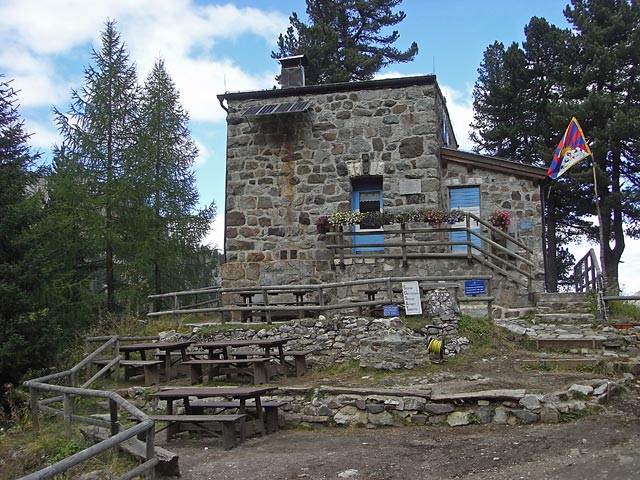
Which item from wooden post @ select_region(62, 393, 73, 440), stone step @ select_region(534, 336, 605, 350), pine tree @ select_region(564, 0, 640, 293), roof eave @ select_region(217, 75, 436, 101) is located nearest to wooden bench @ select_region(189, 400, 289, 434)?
wooden post @ select_region(62, 393, 73, 440)

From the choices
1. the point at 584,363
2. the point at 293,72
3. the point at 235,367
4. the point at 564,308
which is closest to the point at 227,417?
the point at 235,367

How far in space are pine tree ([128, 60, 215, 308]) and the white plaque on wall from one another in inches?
284

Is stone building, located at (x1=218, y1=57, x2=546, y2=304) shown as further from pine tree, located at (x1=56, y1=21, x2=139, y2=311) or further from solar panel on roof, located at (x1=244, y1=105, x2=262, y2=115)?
pine tree, located at (x1=56, y1=21, x2=139, y2=311)

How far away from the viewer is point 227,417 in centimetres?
704

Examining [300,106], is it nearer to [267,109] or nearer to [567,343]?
[267,109]

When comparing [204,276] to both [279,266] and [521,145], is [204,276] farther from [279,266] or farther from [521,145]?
[521,145]

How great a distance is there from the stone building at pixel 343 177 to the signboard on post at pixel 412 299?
2588 millimetres

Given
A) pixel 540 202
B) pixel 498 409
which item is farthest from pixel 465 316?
pixel 540 202

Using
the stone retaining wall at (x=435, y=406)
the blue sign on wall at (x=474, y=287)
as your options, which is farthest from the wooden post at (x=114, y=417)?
the blue sign on wall at (x=474, y=287)

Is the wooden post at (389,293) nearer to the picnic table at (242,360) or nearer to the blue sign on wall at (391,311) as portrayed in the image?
the blue sign on wall at (391,311)

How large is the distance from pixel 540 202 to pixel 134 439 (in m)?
10.7

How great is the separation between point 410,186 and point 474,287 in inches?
105

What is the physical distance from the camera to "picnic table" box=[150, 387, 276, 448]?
23.3ft

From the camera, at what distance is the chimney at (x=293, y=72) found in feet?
51.8
